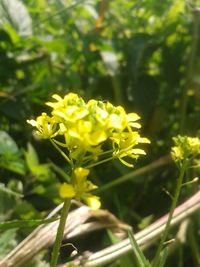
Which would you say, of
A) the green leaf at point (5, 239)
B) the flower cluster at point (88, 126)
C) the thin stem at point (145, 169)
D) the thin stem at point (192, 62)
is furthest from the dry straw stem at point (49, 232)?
the thin stem at point (192, 62)

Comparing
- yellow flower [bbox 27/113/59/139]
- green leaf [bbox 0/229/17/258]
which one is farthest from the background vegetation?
yellow flower [bbox 27/113/59/139]

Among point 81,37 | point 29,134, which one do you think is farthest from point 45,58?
point 29,134

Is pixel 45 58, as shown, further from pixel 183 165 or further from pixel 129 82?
pixel 183 165

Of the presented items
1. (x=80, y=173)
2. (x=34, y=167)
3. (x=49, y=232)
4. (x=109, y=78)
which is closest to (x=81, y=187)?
(x=80, y=173)

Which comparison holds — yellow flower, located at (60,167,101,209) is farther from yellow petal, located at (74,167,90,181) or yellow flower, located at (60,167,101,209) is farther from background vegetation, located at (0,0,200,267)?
background vegetation, located at (0,0,200,267)

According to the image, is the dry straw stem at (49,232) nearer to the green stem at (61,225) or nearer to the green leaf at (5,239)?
the green leaf at (5,239)

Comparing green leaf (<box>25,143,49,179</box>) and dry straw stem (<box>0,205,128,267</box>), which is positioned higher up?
green leaf (<box>25,143,49,179</box>)

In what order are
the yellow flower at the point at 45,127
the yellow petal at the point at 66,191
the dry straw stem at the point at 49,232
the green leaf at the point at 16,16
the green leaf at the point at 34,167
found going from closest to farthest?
the yellow petal at the point at 66,191 < the yellow flower at the point at 45,127 < the dry straw stem at the point at 49,232 < the green leaf at the point at 34,167 < the green leaf at the point at 16,16
